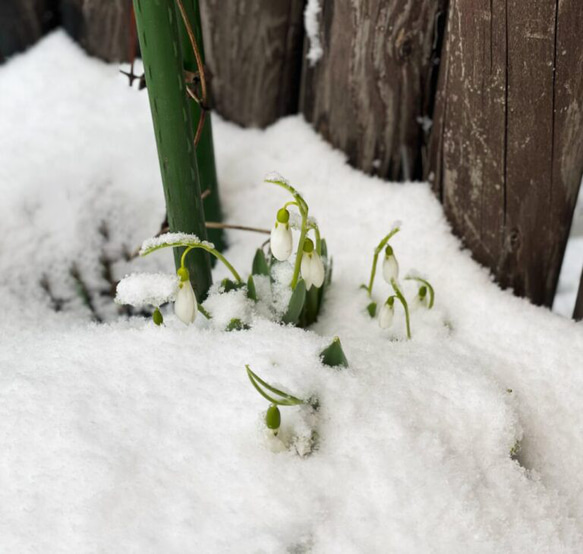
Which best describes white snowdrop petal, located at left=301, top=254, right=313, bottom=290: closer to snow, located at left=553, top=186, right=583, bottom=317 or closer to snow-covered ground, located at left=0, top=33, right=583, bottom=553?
snow-covered ground, located at left=0, top=33, right=583, bottom=553

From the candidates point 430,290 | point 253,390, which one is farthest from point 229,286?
point 430,290

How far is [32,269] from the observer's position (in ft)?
5.12

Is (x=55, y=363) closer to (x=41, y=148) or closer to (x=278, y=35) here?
(x=41, y=148)

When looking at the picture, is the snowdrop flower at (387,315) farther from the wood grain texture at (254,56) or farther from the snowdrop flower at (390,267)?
the wood grain texture at (254,56)

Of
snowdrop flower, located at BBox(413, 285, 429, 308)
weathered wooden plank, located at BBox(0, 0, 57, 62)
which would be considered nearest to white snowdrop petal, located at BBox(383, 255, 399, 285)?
snowdrop flower, located at BBox(413, 285, 429, 308)

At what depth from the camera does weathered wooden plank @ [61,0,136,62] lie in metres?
1.80

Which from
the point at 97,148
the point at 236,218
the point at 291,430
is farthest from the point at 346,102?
the point at 291,430

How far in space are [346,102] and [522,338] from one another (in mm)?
655

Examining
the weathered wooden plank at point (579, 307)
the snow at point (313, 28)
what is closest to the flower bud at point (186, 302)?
the snow at point (313, 28)

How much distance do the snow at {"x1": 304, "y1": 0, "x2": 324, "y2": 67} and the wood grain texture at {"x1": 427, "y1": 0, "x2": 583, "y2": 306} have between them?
322 mm

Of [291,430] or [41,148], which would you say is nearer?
[291,430]

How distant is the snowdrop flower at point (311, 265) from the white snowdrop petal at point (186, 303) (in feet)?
0.63

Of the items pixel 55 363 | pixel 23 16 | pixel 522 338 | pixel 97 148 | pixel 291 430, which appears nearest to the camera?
pixel 291 430

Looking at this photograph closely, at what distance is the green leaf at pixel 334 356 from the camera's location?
1.17 m
